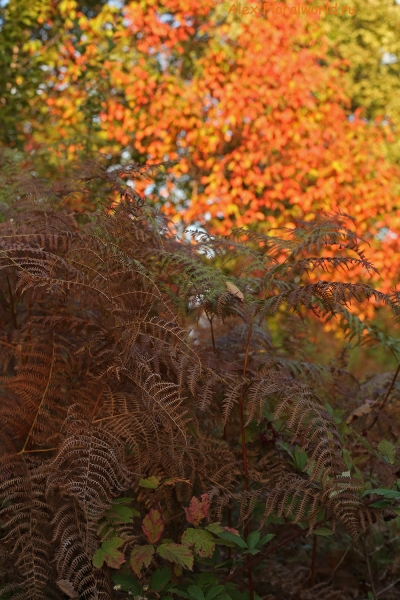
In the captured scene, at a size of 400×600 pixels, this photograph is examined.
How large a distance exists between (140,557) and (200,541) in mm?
123

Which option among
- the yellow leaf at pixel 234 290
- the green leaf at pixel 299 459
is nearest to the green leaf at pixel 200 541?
the green leaf at pixel 299 459

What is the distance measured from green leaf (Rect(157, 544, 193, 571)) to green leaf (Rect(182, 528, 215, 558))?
0.02 m

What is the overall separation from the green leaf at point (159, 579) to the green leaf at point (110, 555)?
0.10 m

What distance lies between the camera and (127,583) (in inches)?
52.8

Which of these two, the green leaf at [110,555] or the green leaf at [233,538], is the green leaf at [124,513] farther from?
the green leaf at [233,538]

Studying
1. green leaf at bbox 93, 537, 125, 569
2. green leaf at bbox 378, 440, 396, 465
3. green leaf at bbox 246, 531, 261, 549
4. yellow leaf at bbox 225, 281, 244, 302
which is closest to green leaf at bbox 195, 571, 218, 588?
green leaf at bbox 246, 531, 261, 549

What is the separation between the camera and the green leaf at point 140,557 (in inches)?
50.0

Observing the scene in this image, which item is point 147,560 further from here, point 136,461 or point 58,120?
point 58,120

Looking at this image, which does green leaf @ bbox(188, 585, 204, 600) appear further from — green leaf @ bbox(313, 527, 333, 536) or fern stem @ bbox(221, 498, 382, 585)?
green leaf @ bbox(313, 527, 333, 536)

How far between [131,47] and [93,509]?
6854 mm

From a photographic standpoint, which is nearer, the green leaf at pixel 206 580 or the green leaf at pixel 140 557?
the green leaf at pixel 140 557

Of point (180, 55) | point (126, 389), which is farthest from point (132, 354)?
point (180, 55)

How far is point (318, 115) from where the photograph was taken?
6703mm

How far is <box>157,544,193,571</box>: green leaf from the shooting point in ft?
4.18
